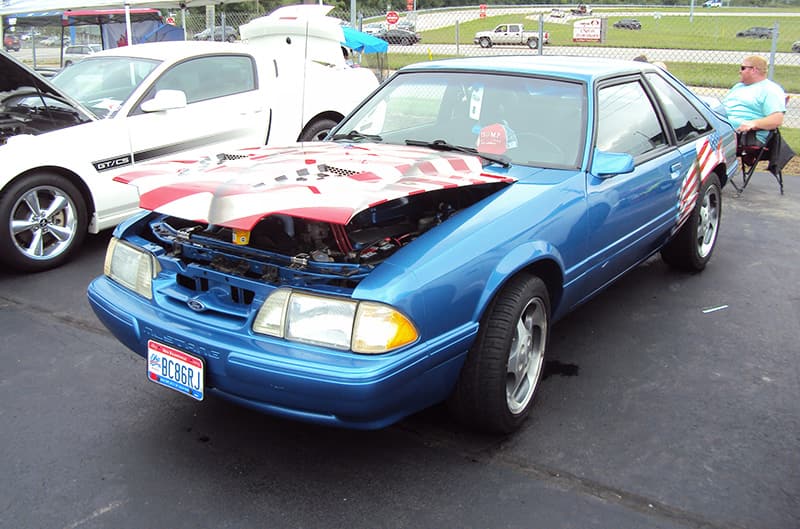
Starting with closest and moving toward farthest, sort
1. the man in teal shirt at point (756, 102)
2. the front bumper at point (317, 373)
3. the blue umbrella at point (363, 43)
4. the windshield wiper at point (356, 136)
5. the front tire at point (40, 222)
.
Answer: the front bumper at point (317, 373)
the windshield wiper at point (356, 136)
the front tire at point (40, 222)
the man in teal shirt at point (756, 102)
the blue umbrella at point (363, 43)

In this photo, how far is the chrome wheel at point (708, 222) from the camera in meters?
4.77

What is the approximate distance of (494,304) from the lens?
8.88 feet

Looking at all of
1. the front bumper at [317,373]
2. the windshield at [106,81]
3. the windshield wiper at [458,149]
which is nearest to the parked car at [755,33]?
the windshield at [106,81]

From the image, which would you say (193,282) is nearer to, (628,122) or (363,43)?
(628,122)

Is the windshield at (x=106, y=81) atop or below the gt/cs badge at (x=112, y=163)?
atop

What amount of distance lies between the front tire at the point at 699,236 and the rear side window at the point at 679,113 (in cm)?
35

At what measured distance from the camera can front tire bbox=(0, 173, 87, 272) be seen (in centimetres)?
470

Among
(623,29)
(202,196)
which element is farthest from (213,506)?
(623,29)

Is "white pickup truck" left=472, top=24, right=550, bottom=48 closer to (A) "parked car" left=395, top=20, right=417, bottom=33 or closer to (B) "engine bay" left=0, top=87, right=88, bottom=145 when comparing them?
(A) "parked car" left=395, top=20, right=417, bottom=33

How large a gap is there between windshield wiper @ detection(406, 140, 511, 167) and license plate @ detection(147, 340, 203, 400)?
1.67 m

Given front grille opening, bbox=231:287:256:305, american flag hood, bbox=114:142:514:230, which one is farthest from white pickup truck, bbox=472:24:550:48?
front grille opening, bbox=231:287:256:305

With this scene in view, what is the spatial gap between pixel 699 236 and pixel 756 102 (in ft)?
11.0

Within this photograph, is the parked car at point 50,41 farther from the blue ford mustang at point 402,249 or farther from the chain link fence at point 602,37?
the blue ford mustang at point 402,249

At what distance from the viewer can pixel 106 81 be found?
5906 millimetres
